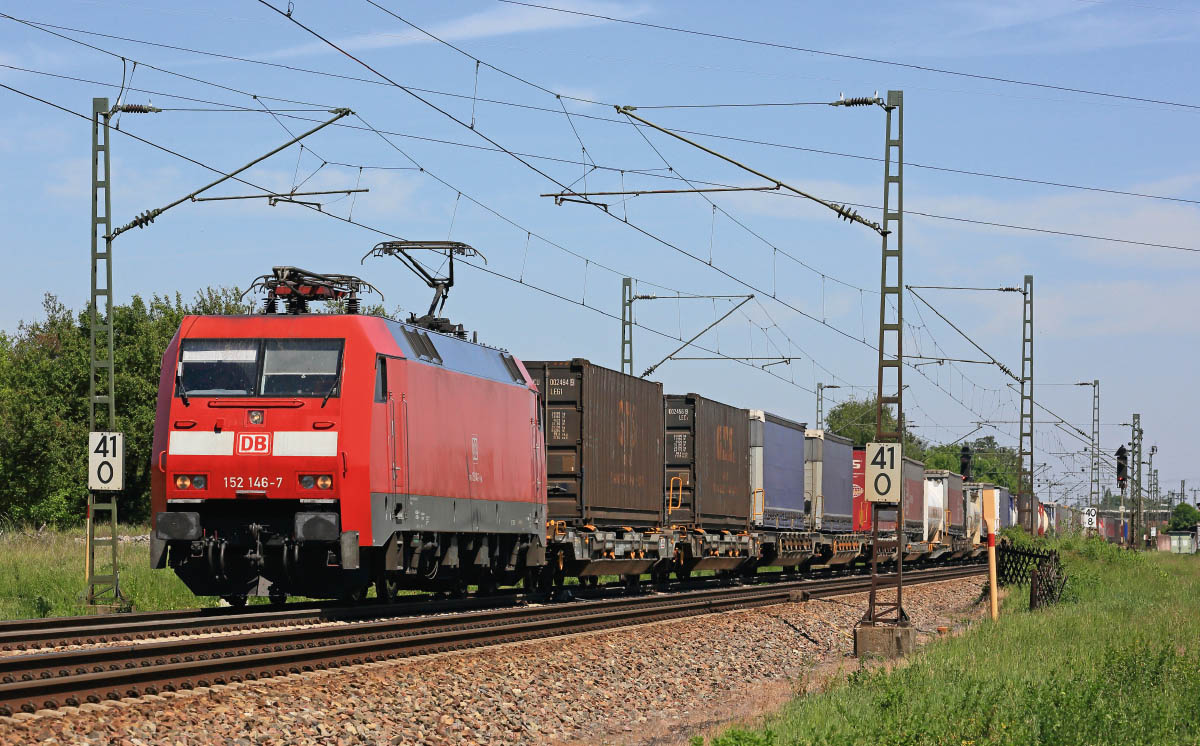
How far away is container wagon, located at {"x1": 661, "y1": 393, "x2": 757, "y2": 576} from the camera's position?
98.6ft

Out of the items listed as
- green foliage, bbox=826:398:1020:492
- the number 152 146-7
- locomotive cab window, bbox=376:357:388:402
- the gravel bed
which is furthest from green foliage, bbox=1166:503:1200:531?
the number 152 146-7

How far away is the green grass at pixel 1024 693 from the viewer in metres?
10.8

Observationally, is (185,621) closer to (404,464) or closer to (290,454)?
(290,454)

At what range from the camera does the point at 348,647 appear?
539 inches

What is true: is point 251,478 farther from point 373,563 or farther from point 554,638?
point 554,638

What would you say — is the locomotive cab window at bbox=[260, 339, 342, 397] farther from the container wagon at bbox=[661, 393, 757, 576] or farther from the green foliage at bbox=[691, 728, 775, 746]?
the container wagon at bbox=[661, 393, 757, 576]

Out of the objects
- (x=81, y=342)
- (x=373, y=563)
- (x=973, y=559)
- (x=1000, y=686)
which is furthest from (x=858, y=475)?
(x=81, y=342)

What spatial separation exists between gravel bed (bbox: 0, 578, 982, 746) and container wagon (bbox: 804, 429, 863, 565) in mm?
18638

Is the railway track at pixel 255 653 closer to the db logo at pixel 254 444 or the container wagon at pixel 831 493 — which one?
the db logo at pixel 254 444

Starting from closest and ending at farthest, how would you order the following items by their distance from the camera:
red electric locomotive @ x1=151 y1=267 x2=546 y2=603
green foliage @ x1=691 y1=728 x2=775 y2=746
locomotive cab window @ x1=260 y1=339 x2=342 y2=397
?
green foliage @ x1=691 y1=728 x2=775 y2=746 < red electric locomotive @ x1=151 y1=267 x2=546 y2=603 < locomotive cab window @ x1=260 y1=339 x2=342 y2=397

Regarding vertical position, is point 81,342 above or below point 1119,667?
above

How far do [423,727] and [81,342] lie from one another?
202ft

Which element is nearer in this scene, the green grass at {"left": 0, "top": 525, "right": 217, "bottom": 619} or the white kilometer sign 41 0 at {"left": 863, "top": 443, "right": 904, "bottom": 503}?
the white kilometer sign 41 0 at {"left": 863, "top": 443, "right": 904, "bottom": 503}

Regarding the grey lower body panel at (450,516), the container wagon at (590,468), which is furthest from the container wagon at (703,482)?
the grey lower body panel at (450,516)
